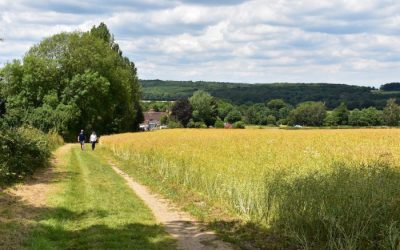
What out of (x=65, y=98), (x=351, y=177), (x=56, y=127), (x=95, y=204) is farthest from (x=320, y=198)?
(x=65, y=98)

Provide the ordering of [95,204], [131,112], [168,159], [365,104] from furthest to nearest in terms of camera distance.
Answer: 1. [365,104]
2. [131,112]
3. [168,159]
4. [95,204]

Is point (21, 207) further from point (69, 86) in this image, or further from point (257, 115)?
point (257, 115)

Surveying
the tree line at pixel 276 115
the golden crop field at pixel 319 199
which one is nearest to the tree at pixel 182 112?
the tree line at pixel 276 115

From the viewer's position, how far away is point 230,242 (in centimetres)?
989

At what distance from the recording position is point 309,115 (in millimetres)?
132500

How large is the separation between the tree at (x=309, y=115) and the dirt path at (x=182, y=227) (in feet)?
396

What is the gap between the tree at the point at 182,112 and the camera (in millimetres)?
122688

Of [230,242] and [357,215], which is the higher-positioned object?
[357,215]

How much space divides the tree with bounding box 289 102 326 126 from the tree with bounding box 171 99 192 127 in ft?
111

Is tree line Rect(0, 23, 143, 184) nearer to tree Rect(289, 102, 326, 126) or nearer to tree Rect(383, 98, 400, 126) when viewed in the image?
tree Rect(383, 98, 400, 126)

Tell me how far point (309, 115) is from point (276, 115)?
3033 cm

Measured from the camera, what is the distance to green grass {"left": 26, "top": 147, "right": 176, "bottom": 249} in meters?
9.58

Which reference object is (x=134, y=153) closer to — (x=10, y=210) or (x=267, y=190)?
(x=10, y=210)

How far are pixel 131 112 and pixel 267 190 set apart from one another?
7310 centimetres
